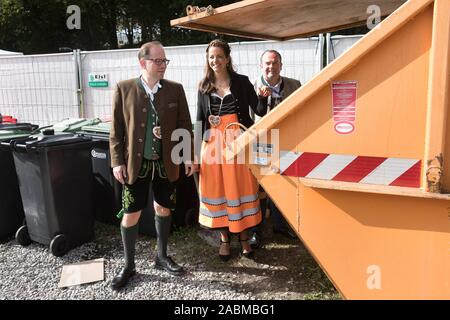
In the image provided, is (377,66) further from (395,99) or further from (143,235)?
(143,235)

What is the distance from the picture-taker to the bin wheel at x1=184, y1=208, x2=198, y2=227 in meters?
4.45

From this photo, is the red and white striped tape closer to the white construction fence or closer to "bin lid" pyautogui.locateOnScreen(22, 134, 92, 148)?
"bin lid" pyautogui.locateOnScreen(22, 134, 92, 148)

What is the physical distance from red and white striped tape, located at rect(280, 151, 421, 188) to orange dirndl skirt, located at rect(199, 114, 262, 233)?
48.8 inches

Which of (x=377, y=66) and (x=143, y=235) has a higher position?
(x=377, y=66)

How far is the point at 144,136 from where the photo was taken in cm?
320

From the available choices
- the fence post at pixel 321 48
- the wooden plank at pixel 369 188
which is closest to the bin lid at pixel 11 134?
the wooden plank at pixel 369 188

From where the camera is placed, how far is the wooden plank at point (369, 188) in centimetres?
195

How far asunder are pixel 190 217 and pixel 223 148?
1293 millimetres

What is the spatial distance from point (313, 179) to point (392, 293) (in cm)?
76

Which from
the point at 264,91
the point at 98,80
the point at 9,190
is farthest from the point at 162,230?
the point at 98,80

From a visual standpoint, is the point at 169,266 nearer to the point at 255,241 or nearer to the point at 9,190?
the point at 255,241
